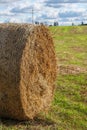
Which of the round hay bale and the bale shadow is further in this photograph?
the bale shadow

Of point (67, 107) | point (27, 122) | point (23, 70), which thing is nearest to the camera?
point (23, 70)

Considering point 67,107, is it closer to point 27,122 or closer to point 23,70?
point 27,122

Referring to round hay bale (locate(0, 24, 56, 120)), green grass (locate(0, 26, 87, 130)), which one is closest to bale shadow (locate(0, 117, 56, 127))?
green grass (locate(0, 26, 87, 130))

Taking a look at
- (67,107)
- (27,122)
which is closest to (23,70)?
(27,122)

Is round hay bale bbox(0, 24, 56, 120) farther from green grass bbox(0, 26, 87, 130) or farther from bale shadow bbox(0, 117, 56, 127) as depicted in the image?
green grass bbox(0, 26, 87, 130)

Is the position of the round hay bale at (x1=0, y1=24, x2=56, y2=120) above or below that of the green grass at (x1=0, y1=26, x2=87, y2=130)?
above

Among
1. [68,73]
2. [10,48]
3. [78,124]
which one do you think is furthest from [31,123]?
[68,73]

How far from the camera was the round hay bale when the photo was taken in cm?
986

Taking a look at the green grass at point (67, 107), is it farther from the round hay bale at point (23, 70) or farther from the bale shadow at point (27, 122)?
the round hay bale at point (23, 70)

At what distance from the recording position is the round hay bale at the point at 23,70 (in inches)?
388

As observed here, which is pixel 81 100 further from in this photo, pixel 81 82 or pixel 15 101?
pixel 15 101

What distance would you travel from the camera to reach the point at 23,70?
396 inches

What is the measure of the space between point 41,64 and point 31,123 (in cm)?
157

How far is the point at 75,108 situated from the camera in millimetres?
11992
